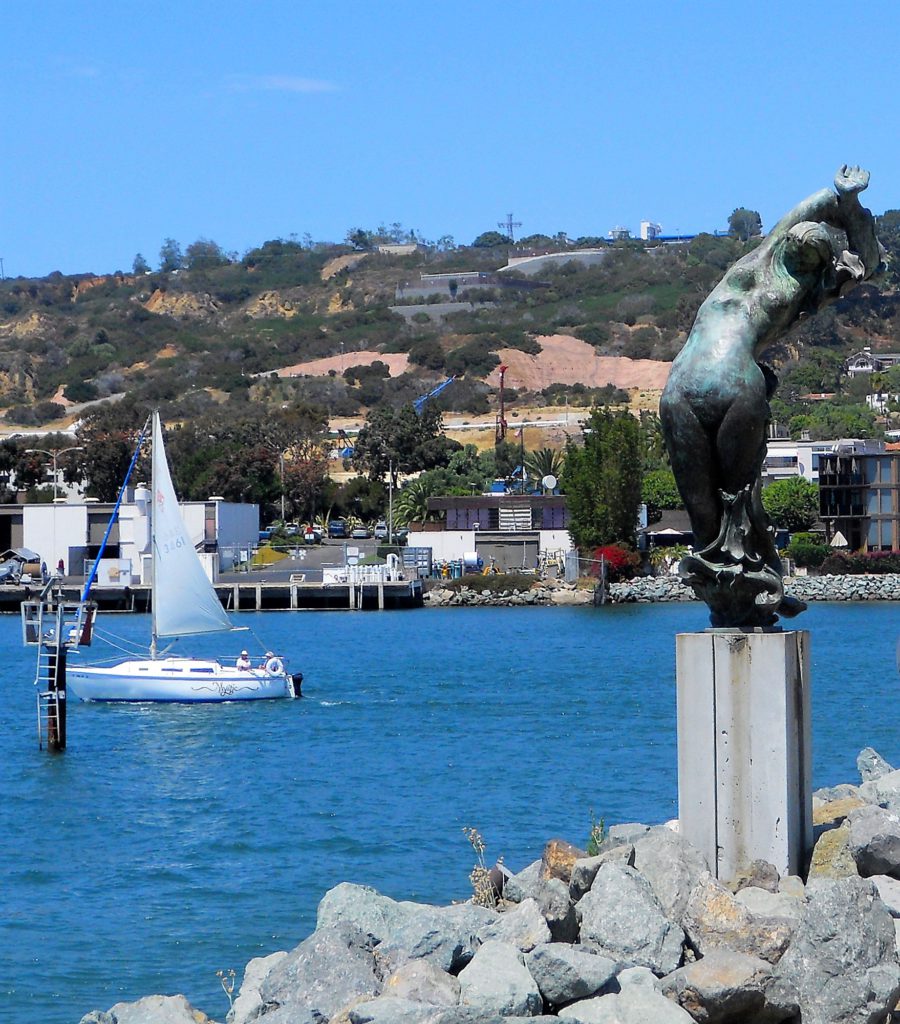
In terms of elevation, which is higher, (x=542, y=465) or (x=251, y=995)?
(x=542, y=465)

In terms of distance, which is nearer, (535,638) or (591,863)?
(591,863)

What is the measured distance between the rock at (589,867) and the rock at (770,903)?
2.15 feet

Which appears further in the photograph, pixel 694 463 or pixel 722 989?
pixel 694 463

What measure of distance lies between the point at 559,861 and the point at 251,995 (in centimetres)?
203

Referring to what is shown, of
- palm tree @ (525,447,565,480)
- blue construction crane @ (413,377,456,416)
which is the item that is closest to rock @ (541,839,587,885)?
palm tree @ (525,447,565,480)

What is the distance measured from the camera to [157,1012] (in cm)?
1040

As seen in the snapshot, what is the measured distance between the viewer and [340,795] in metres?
27.4

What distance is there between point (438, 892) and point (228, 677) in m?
24.9

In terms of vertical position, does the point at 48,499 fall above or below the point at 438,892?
above

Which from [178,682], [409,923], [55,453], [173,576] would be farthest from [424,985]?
[55,453]

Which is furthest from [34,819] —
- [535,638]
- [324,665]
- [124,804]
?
[535,638]

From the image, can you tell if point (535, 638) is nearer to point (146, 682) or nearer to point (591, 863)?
point (146, 682)

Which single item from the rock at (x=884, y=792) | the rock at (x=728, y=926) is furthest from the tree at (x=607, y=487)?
→ the rock at (x=728, y=926)

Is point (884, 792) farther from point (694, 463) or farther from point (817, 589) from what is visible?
point (817, 589)
